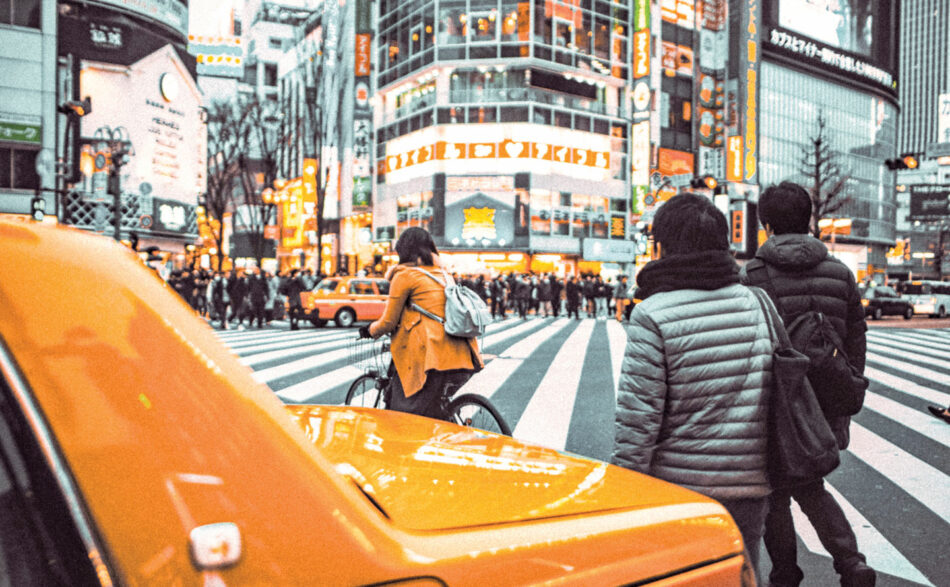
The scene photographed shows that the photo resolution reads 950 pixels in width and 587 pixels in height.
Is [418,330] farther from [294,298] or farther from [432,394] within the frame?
[294,298]

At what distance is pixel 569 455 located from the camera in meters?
1.83

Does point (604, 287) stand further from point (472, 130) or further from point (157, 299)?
point (157, 299)

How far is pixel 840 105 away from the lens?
215ft

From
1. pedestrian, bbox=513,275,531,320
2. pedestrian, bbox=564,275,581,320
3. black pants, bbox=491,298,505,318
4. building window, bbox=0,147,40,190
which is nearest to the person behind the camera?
pedestrian, bbox=513,275,531,320

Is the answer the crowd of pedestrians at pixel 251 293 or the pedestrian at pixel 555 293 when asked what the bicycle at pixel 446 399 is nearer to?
the crowd of pedestrians at pixel 251 293

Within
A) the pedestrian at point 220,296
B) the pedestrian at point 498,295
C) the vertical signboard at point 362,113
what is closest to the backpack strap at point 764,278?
the pedestrian at point 220,296

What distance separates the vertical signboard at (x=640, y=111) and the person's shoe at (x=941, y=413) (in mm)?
33196

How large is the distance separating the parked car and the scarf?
3204 centimetres

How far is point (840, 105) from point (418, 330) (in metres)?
71.7

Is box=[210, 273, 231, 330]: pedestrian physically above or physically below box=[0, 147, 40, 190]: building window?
below

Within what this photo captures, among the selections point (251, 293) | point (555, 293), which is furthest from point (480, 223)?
point (251, 293)

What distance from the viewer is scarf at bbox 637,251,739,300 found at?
Result: 92.3 inches

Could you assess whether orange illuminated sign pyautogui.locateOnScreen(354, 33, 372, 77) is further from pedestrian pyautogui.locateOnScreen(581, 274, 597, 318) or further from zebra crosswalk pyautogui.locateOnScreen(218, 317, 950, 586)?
zebra crosswalk pyautogui.locateOnScreen(218, 317, 950, 586)

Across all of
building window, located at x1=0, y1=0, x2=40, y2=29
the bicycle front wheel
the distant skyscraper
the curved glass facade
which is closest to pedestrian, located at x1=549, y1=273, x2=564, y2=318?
building window, located at x1=0, y1=0, x2=40, y2=29
